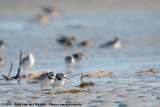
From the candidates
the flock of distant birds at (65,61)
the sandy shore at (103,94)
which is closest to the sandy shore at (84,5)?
the flock of distant birds at (65,61)

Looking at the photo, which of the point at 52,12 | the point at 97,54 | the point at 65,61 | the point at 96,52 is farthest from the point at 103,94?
the point at 52,12

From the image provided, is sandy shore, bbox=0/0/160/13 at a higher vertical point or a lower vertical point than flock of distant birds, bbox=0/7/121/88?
higher

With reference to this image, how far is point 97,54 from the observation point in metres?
17.4

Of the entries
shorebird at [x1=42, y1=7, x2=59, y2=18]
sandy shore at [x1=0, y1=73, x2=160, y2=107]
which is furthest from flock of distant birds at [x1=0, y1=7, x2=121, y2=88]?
shorebird at [x1=42, y1=7, x2=59, y2=18]

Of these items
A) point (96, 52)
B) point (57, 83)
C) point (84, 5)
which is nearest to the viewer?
point (57, 83)

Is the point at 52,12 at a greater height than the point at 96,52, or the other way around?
the point at 52,12

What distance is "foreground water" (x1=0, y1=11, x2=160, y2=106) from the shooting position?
332 inches

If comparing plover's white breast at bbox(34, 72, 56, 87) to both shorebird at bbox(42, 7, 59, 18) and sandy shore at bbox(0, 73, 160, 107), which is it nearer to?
sandy shore at bbox(0, 73, 160, 107)

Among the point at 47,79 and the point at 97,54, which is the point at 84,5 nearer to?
the point at 97,54

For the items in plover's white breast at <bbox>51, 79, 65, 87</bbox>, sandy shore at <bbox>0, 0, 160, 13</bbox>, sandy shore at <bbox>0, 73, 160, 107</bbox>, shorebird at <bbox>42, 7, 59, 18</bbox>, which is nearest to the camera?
sandy shore at <bbox>0, 73, 160, 107</bbox>

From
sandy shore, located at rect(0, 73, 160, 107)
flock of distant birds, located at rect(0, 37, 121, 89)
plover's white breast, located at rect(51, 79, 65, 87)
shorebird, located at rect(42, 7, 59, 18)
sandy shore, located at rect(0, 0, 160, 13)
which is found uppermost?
sandy shore, located at rect(0, 0, 160, 13)

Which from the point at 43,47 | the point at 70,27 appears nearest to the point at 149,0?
the point at 70,27

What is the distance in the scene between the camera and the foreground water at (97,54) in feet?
27.7

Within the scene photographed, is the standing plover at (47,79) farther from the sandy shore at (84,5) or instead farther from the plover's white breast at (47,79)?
the sandy shore at (84,5)
